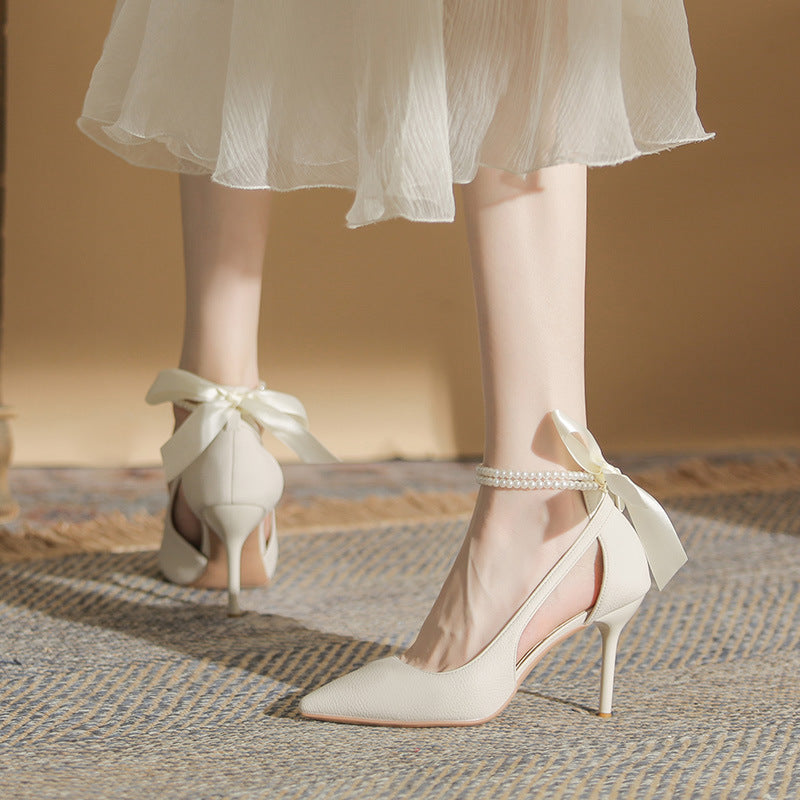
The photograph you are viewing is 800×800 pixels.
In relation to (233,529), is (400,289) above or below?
above

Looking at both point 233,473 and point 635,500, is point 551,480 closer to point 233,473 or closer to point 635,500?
point 635,500

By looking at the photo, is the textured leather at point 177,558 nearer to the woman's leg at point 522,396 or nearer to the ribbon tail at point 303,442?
the ribbon tail at point 303,442

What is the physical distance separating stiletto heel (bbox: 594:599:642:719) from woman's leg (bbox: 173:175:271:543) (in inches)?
16.2

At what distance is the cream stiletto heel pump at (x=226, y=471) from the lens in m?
0.82

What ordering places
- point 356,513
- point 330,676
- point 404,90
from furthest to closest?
point 356,513 → point 330,676 → point 404,90

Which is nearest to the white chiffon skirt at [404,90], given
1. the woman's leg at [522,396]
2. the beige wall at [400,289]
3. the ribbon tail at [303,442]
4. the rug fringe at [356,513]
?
the woman's leg at [522,396]

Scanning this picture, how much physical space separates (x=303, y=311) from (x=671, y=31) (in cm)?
115

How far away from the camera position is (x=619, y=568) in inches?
23.9

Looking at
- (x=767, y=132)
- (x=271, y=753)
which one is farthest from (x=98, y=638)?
(x=767, y=132)

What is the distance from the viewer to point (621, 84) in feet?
A: 1.97

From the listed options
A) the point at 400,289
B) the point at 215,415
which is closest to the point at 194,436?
the point at 215,415

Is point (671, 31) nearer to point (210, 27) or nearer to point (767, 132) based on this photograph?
point (210, 27)

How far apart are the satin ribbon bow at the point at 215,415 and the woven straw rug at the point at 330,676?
13cm

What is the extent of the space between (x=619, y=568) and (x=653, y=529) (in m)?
0.03
